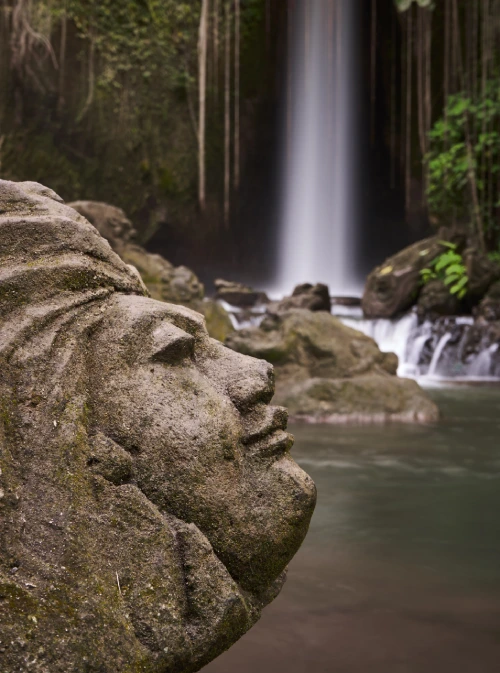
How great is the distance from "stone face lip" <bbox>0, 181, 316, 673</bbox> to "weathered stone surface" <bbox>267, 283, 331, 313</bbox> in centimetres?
1059

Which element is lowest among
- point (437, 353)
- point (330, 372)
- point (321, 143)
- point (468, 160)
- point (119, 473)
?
point (437, 353)

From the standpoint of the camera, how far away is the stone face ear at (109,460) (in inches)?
71.0

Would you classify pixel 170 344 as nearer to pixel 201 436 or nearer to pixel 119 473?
pixel 201 436

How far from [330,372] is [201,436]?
19.3ft

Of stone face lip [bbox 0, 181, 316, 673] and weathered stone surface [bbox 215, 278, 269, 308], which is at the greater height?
stone face lip [bbox 0, 181, 316, 673]

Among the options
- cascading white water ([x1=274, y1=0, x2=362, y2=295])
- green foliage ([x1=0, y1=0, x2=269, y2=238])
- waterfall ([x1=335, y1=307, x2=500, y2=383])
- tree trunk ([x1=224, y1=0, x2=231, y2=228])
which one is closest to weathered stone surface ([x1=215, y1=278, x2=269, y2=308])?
waterfall ([x1=335, y1=307, x2=500, y2=383])

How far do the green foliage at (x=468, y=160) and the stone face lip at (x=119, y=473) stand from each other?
43.8ft

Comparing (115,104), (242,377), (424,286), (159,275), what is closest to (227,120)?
(115,104)

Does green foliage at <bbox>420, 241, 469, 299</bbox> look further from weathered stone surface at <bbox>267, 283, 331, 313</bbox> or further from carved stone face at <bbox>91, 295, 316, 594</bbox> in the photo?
carved stone face at <bbox>91, 295, 316, 594</bbox>

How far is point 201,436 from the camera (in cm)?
192

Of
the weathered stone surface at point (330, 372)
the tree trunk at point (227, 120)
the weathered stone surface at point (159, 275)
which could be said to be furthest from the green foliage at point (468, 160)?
the weathered stone surface at point (330, 372)

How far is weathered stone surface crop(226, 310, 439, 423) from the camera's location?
23.9 feet

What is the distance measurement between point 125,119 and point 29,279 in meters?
15.3

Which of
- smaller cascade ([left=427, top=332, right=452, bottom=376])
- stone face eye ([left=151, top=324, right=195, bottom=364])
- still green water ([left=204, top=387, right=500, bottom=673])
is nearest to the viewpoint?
stone face eye ([left=151, top=324, right=195, bottom=364])
